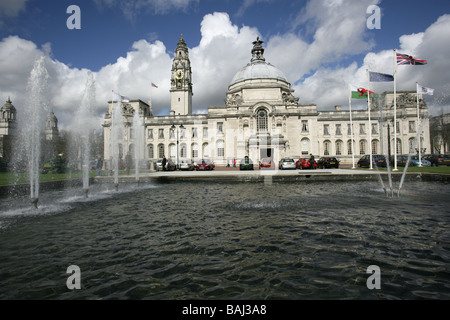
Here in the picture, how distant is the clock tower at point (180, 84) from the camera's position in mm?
58781

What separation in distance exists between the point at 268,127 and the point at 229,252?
42150 millimetres

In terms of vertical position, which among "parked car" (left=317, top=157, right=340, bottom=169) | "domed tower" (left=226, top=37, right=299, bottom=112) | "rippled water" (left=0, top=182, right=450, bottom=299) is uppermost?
"domed tower" (left=226, top=37, right=299, bottom=112)

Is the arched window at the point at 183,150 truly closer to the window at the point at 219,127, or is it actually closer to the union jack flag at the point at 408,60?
the window at the point at 219,127

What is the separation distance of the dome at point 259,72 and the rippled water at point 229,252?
159 feet

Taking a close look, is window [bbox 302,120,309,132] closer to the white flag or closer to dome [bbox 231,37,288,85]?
dome [bbox 231,37,288,85]

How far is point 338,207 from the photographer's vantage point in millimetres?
8836

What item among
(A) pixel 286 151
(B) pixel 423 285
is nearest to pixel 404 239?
(B) pixel 423 285

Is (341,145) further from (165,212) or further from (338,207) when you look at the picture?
(165,212)

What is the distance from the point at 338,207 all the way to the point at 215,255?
6.07 metres

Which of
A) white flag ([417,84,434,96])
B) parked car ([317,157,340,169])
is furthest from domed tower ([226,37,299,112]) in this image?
white flag ([417,84,434,96])

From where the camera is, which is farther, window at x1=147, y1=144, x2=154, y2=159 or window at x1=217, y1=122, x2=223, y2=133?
window at x1=147, y1=144, x2=154, y2=159

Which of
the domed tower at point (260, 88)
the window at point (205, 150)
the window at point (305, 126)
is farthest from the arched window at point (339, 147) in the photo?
the window at point (205, 150)

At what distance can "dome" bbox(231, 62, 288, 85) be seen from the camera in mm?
52625
